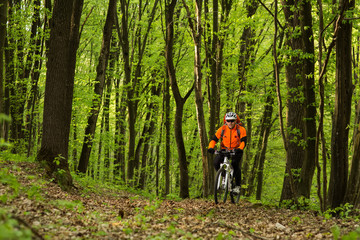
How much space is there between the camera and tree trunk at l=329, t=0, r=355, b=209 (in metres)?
7.95

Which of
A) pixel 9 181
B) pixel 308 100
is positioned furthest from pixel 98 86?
pixel 9 181

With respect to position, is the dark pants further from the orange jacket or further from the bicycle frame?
the orange jacket

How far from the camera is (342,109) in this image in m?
7.95

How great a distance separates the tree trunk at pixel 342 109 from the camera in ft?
26.1

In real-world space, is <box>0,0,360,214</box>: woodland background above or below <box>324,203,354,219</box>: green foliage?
above

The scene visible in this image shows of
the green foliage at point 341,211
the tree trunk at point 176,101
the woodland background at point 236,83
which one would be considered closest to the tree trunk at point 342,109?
the woodland background at point 236,83

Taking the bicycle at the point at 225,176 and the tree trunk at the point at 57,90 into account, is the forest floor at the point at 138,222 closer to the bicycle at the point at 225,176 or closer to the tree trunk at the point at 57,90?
the bicycle at the point at 225,176

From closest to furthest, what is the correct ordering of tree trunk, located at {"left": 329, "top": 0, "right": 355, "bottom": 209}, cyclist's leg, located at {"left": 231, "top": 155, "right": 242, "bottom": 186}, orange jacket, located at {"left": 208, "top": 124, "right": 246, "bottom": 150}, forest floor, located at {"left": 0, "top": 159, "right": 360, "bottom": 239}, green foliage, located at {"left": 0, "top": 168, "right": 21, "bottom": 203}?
green foliage, located at {"left": 0, "top": 168, "right": 21, "bottom": 203} → forest floor, located at {"left": 0, "top": 159, "right": 360, "bottom": 239} → tree trunk, located at {"left": 329, "top": 0, "right": 355, "bottom": 209} → orange jacket, located at {"left": 208, "top": 124, "right": 246, "bottom": 150} → cyclist's leg, located at {"left": 231, "top": 155, "right": 242, "bottom": 186}

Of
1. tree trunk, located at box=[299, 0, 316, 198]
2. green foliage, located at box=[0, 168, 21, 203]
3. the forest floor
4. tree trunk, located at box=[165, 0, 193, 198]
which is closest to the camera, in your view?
green foliage, located at box=[0, 168, 21, 203]

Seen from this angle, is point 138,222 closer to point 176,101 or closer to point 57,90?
point 57,90

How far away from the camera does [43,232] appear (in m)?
4.60

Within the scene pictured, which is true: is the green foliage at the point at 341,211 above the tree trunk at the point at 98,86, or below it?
below

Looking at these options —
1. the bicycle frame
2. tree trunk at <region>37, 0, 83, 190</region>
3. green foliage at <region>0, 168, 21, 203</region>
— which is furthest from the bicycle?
green foliage at <region>0, 168, 21, 203</region>

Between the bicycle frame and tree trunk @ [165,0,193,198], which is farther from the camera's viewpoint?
tree trunk @ [165,0,193,198]
